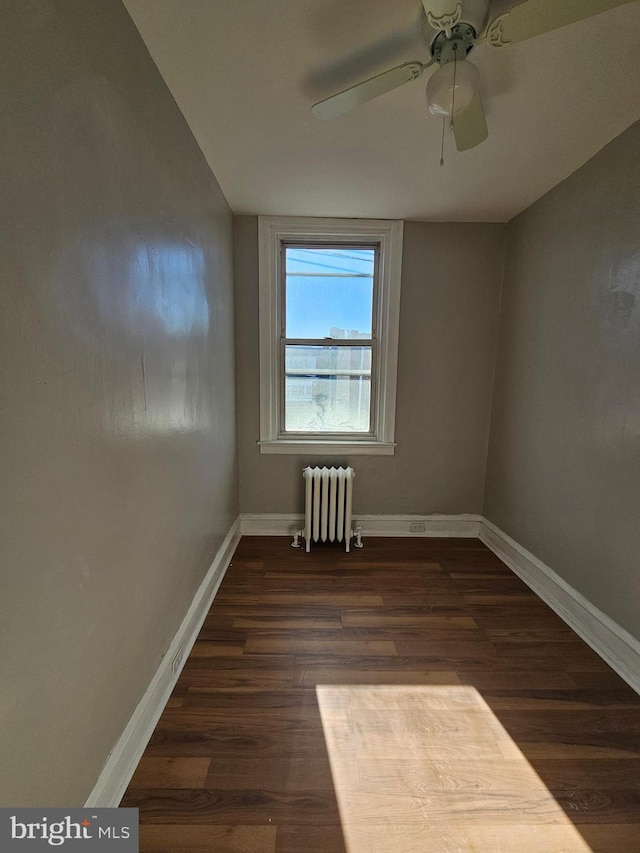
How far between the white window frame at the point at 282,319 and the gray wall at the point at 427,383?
0.22ft

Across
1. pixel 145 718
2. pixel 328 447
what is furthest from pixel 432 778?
pixel 328 447

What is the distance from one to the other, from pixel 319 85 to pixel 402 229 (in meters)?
1.41

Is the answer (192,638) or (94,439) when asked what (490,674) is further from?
(94,439)

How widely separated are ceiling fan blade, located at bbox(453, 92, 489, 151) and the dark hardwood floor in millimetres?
2198

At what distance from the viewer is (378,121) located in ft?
5.17

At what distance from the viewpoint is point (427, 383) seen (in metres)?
2.83

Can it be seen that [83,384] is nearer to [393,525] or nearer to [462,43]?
[462,43]

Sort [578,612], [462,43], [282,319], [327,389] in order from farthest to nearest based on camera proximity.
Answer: [327,389] < [282,319] < [578,612] < [462,43]

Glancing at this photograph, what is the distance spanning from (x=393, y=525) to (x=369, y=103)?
2.62 m

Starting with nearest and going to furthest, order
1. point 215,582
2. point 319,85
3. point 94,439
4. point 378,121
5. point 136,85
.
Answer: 1. point 94,439
2. point 136,85
3. point 319,85
4. point 378,121
5. point 215,582

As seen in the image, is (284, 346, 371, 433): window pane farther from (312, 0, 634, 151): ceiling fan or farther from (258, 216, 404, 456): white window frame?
(312, 0, 634, 151): ceiling fan

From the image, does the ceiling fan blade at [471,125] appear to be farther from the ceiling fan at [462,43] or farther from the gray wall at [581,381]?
the gray wall at [581,381]

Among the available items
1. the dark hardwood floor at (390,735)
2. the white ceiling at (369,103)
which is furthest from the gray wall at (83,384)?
the dark hardwood floor at (390,735)

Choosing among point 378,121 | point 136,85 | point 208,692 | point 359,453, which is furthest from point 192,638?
point 378,121
